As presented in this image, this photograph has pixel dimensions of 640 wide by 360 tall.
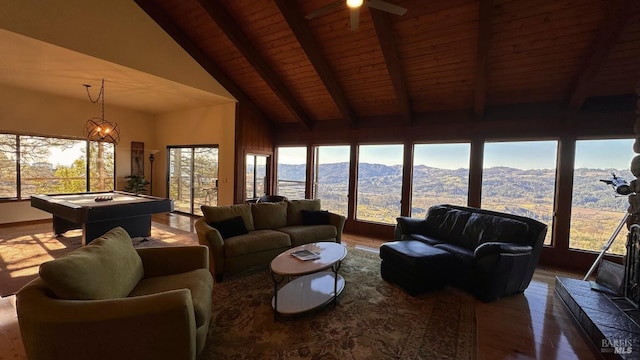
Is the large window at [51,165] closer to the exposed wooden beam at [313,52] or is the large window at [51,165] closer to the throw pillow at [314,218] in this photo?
the throw pillow at [314,218]

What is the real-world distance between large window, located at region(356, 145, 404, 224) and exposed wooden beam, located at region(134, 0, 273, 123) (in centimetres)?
305

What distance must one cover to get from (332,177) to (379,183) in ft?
3.94

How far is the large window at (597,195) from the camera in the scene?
410 centimetres

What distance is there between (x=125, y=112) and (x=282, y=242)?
640cm

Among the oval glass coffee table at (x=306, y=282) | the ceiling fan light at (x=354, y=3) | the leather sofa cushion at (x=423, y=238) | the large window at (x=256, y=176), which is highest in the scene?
the ceiling fan light at (x=354, y=3)

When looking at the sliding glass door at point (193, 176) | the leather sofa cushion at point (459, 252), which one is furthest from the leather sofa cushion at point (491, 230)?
the sliding glass door at point (193, 176)

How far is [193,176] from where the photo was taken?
24.3 ft

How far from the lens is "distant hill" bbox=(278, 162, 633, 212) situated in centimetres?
422

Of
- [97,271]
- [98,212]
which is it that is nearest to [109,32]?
[98,212]

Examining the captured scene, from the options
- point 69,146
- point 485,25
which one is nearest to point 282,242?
point 485,25

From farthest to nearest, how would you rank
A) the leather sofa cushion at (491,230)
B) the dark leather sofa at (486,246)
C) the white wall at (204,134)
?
the white wall at (204,134), the leather sofa cushion at (491,230), the dark leather sofa at (486,246)

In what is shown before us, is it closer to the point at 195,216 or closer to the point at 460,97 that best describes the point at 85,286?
the point at 460,97

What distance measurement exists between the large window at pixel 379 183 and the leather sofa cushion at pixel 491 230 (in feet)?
6.84

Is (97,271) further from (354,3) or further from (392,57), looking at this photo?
(392,57)
